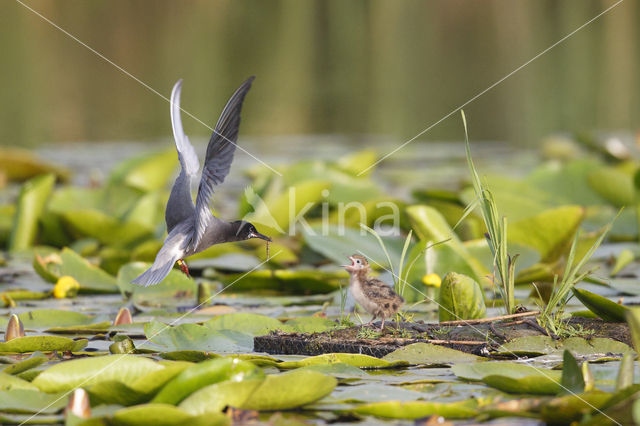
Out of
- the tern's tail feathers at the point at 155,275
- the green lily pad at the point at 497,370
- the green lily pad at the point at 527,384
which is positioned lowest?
the green lily pad at the point at 527,384

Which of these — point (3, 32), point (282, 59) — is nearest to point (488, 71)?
point (282, 59)

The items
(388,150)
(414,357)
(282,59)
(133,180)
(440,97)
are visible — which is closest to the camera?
(414,357)

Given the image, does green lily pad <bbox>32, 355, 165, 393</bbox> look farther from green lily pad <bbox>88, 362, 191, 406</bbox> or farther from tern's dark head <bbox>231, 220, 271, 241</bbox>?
tern's dark head <bbox>231, 220, 271, 241</bbox>

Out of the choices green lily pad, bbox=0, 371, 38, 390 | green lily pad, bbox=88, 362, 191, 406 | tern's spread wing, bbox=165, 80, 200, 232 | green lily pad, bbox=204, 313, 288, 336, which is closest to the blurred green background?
green lily pad, bbox=204, 313, 288, 336

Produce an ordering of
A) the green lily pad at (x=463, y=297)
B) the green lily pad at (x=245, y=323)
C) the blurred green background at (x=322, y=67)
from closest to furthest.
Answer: the green lily pad at (x=463, y=297)
the green lily pad at (x=245, y=323)
the blurred green background at (x=322, y=67)

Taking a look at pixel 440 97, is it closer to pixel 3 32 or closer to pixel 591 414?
pixel 3 32

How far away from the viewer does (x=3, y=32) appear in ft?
70.2

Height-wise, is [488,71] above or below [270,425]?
above

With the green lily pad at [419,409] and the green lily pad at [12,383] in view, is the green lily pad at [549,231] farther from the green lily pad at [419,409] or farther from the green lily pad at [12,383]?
the green lily pad at [12,383]

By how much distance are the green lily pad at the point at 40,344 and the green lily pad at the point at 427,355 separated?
1211 millimetres

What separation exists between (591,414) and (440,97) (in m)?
14.5

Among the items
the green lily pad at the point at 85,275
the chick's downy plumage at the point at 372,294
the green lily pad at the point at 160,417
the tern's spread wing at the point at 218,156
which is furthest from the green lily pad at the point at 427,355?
the green lily pad at the point at 85,275

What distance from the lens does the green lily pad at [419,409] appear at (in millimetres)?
2604

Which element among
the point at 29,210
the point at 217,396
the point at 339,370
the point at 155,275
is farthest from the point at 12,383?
the point at 29,210
